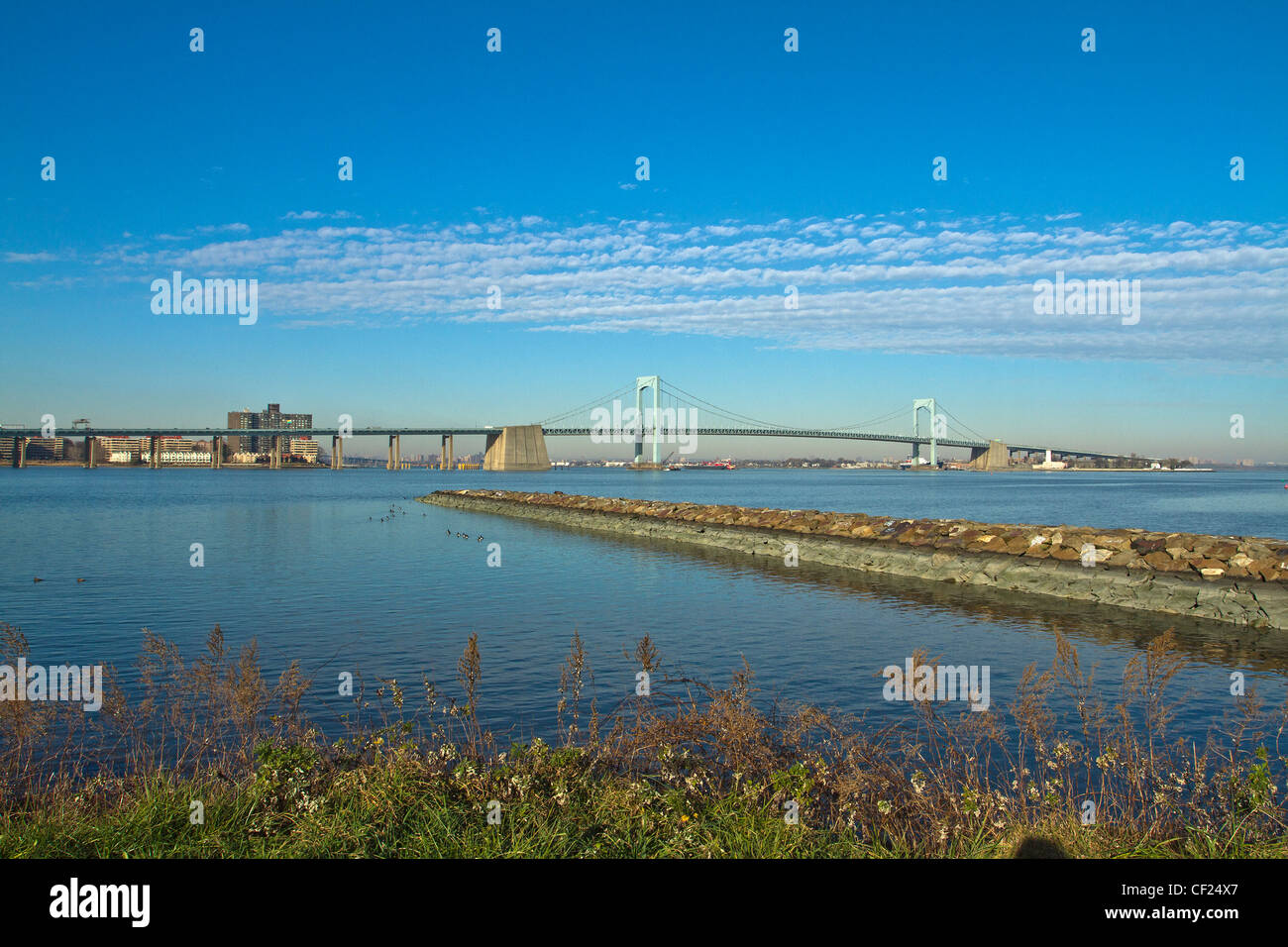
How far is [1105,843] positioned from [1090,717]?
4.57 m

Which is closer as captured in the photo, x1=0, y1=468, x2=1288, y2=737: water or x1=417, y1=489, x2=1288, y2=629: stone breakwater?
x1=0, y1=468, x2=1288, y2=737: water

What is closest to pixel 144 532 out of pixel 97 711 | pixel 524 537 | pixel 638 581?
pixel 524 537

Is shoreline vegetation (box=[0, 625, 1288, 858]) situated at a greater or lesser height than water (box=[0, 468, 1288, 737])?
greater

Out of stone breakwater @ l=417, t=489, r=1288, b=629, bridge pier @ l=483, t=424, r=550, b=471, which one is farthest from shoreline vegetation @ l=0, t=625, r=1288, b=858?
bridge pier @ l=483, t=424, r=550, b=471

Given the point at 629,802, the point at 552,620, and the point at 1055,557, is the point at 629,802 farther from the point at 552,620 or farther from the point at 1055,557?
the point at 1055,557

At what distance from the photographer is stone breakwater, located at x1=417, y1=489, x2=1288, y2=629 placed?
16891mm

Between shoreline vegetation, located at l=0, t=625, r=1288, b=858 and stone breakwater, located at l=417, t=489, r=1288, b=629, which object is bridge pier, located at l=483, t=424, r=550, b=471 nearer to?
stone breakwater, located at l=417, t=489, r=1288, b=629

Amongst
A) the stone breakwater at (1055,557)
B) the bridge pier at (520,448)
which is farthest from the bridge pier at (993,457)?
the stone breakwater at (1055,557)

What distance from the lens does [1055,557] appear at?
22047 mm

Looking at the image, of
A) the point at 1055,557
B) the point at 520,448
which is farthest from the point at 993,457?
the point at 1055,557

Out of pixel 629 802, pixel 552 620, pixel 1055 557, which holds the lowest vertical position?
pixel 552 620

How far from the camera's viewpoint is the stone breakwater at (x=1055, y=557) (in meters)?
16.9
